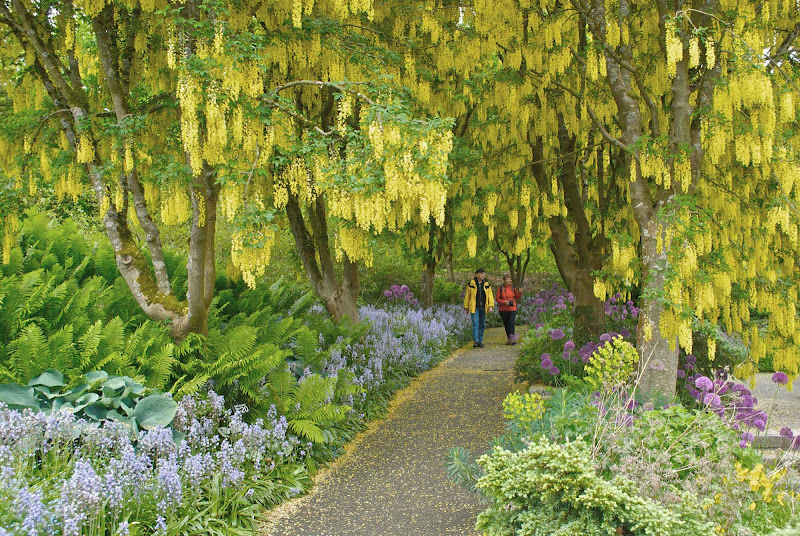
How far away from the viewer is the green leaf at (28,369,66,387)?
4.40 m

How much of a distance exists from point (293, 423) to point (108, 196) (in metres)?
2.73

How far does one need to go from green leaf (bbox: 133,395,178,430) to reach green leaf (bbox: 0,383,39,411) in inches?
25.5

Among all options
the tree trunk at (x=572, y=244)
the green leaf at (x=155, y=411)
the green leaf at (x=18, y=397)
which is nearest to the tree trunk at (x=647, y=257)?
the tree trunk at (x=572, y=244)

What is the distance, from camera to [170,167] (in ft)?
16.6

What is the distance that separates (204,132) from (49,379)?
2.27 m

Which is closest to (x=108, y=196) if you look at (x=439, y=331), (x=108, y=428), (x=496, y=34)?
(x=108, y=428)

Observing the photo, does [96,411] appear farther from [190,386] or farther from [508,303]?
[508,303]

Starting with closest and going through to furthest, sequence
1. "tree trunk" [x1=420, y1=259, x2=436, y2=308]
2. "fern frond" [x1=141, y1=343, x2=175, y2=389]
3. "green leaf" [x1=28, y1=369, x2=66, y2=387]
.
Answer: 1. "green leaf" [x1=28, y1=369, x2=66, y2=387]
2. "fern frond" [x1=141, y1=343, x2=175, y2=389]
3. "tree trunk" [x1=420, y1=259, x2=436, y2=308]

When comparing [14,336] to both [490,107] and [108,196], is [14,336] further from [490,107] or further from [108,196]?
[490,107]

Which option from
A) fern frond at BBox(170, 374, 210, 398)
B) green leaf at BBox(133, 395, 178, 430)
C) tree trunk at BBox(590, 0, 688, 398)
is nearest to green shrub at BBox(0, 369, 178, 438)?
green leaf at BBox(133, 395, 178, 430)

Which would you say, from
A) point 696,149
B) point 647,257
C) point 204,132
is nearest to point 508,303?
point 647,257

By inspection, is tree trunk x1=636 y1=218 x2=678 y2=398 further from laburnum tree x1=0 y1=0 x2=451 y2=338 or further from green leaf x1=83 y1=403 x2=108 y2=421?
green leaf x1=83 y1=403 x2=108 y2=421

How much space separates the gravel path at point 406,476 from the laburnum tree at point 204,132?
1.77 metres

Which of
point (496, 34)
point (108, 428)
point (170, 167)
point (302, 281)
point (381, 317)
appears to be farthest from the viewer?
point (302, 281)
